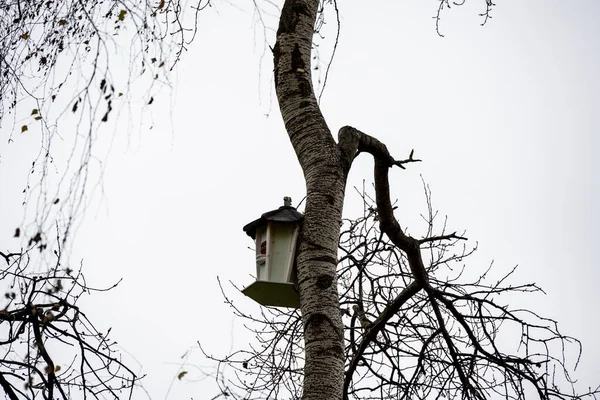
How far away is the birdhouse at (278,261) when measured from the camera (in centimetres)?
321

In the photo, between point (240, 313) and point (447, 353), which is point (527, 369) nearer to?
point (447, 353)

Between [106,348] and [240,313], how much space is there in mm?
1873

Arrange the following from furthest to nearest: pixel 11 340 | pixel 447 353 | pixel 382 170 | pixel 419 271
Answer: pixel 447 353, pixel 419 271, pixel 382 170, pixel 11 340

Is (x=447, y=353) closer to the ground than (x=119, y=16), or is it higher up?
closer to the ground

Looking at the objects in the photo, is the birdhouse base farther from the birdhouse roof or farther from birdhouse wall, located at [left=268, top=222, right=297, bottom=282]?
the birdhouse roof

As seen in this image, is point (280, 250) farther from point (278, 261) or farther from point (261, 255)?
point (261, 255)

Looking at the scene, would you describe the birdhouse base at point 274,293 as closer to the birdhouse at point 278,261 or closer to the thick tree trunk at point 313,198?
the birdhouse at point 278,261

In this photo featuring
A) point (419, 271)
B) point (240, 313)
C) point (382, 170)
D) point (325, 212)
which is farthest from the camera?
point (240, 313)

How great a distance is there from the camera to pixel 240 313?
512cm

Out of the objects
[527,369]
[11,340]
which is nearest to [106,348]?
[11,340]

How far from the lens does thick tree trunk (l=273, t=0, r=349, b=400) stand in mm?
2791

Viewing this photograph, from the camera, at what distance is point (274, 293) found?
332 centimetres

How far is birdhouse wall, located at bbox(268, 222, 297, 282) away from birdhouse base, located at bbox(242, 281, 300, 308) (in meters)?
0.04

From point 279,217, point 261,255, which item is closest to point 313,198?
point 279,217
